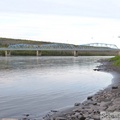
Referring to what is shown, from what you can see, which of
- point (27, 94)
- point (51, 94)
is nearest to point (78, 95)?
point (51, 94)

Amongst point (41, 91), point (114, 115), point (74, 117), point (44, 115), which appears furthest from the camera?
point (41, 91)

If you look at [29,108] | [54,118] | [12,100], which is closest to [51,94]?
[12,100]

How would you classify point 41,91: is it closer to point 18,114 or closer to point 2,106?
point 2,106

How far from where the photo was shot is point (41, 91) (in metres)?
28.4

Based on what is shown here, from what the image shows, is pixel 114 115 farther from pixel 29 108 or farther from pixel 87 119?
pixel 29 108

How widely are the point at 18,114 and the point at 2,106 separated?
2656 millimetres

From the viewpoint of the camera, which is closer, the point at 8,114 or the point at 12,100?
the point at 8,114

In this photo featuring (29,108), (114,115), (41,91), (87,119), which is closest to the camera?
(114,115)

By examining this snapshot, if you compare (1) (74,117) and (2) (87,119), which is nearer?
(2) (87,119)

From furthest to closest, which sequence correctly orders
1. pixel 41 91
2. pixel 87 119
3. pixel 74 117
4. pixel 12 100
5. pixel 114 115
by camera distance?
pixel 41 91
pixel 12 100
pixel 74 117
pixel 87 119
pixel 114 115

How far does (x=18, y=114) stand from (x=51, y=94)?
833 cm

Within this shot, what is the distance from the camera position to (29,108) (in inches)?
801

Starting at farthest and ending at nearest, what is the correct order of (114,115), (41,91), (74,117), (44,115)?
(41,91) → (44,115) → (74,117) → (114,115)

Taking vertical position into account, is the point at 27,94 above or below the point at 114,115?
below
